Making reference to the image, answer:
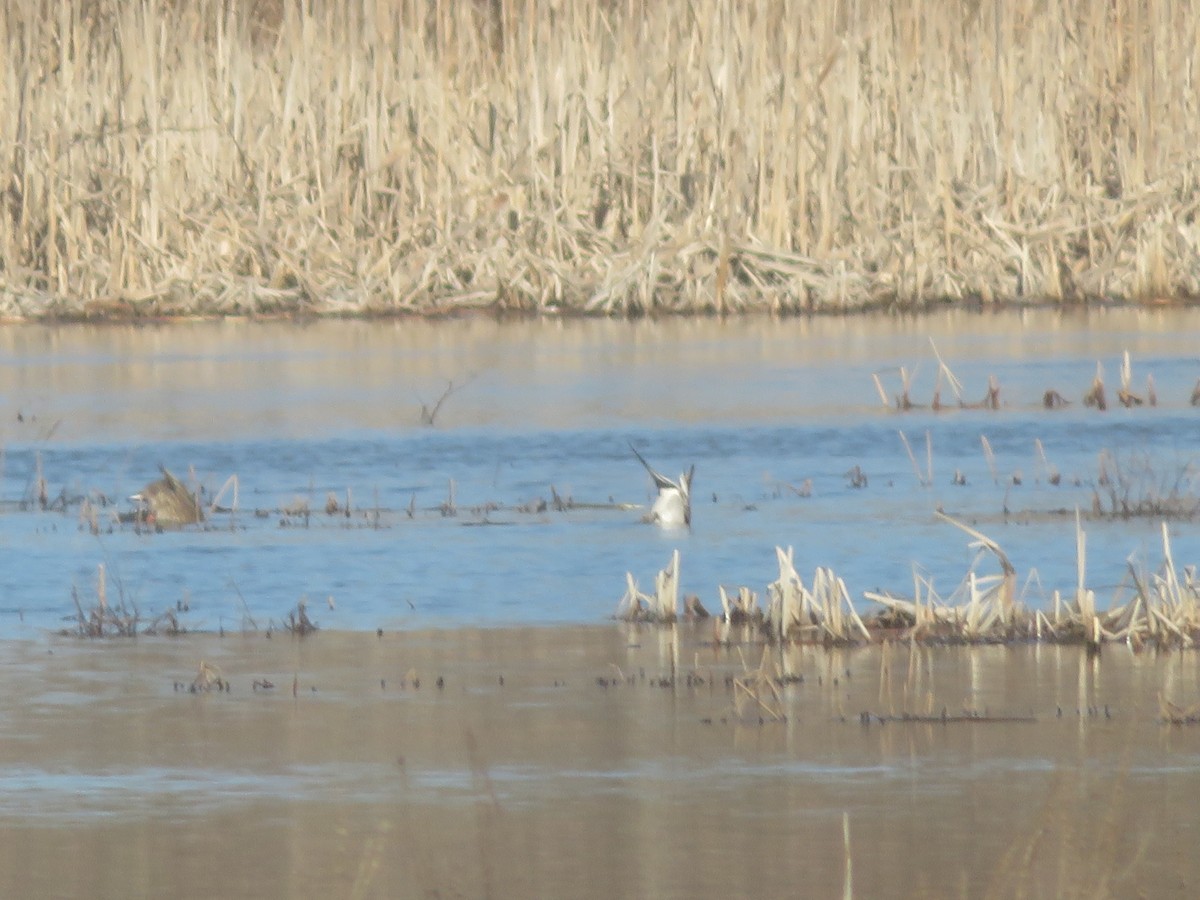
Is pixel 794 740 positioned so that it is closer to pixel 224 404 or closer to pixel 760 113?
pixel 224 404

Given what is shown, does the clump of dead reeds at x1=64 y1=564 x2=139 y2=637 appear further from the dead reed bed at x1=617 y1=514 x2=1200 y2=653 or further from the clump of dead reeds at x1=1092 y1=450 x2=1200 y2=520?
the clump of dead reeds at x1=1092 y1=450 x2=1200 y2=520

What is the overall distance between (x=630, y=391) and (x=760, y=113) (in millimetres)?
5830

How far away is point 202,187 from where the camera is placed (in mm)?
20719

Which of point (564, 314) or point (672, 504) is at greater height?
point (564, 314)

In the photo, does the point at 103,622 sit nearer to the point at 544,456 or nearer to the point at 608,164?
the point at 544,456

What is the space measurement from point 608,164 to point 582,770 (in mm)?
15109

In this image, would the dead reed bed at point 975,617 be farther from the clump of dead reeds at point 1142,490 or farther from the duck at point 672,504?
the duck at point 672,504

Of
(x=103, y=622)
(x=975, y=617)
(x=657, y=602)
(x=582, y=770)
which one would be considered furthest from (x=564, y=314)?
(x=582, y=770)

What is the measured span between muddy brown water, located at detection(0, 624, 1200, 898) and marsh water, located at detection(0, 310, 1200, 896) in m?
0.01

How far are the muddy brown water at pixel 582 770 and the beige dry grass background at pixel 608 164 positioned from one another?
1285cm

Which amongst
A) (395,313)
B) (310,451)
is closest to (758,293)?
(395,313)

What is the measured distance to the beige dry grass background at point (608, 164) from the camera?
2033 cm

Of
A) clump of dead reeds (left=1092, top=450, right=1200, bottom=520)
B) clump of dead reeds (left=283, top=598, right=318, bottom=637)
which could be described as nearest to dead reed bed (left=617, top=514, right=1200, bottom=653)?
clump of dead reeds (left=283, top=598, right=318, bottom=637)

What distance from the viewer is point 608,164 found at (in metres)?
20.7
